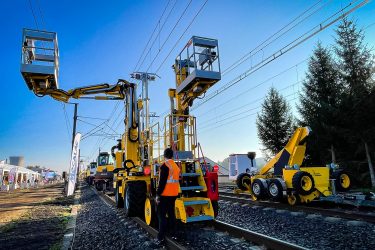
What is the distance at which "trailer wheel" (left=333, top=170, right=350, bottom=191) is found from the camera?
11273 mm

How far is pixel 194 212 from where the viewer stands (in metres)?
7.25

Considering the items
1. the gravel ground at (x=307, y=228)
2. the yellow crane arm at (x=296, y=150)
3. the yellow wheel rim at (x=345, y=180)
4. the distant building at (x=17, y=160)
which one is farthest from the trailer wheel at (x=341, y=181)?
the distant building at (x=17, y=160)

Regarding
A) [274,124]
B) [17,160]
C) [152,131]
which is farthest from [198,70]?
[17,160]

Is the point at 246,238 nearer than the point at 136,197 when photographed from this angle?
Yes

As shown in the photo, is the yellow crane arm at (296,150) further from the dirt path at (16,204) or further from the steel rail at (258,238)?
the dirt path at (16,204)

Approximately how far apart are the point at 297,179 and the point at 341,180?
2.79 metres

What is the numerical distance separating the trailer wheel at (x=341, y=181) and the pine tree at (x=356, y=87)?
7796 millimetres

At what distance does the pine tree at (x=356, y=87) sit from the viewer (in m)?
17.4

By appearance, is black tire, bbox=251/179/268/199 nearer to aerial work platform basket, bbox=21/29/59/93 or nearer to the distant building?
aerial work platform basket, bbox=21/29/59/93

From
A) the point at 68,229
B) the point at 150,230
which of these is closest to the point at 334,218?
the point at 150,230

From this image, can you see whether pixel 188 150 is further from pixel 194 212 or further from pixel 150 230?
pixel 150 230

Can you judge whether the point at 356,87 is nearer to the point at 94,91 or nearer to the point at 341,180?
the point at 341,180

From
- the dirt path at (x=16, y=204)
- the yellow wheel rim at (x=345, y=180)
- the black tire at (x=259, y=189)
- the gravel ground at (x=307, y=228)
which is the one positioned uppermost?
A: the yellow wheel rim at (x=345, y=180)

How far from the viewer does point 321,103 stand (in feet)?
68.1
